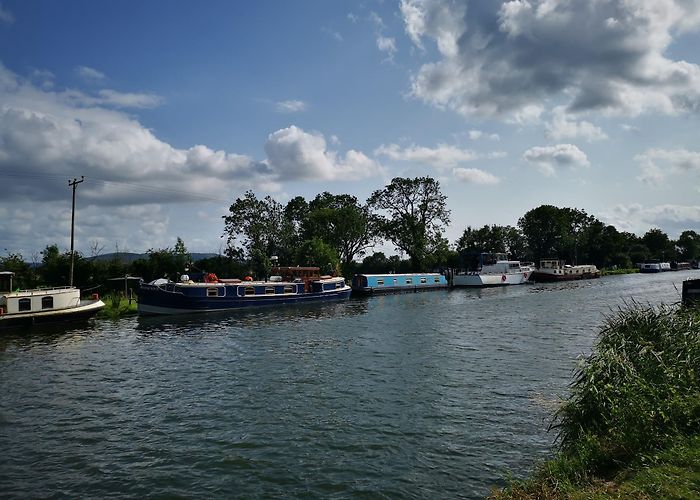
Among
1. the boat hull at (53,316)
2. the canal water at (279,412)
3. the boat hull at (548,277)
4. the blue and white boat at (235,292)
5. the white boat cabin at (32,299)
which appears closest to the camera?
the canal water at (279,412)

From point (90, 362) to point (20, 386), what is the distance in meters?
4.62

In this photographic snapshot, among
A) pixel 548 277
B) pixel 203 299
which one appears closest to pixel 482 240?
pixel 548 277

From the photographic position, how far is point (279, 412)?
16656 mm

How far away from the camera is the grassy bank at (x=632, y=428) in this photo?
861cm

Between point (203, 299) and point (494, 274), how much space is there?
194ft

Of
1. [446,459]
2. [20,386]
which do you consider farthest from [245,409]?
[20,386]

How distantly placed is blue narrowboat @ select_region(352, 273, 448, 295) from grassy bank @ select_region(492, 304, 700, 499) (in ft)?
193

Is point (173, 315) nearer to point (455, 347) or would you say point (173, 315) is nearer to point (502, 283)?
point (455, 347)

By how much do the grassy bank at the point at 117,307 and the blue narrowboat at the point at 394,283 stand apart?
3344 centimetres

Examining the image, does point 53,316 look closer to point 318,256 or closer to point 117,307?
point 117,307

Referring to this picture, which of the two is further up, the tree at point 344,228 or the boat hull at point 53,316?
the tree at point 344,228

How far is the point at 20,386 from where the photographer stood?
2058 centimetres

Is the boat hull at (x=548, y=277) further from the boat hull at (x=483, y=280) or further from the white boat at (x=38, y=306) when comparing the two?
the white boat at (x=38, y=306)

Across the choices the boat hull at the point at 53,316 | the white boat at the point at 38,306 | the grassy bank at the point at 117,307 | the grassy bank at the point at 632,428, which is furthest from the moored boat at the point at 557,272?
the grassy bank at the point at 632,428
